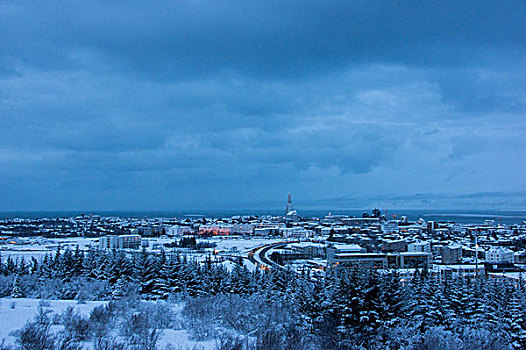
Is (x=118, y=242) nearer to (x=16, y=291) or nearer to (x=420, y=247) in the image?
(x=420, y=247)

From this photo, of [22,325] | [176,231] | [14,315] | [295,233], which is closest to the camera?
[22,325]

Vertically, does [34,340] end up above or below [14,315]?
above

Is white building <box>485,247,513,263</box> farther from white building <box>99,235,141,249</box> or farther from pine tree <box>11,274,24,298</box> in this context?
white building <box>99,235,141,249</box>

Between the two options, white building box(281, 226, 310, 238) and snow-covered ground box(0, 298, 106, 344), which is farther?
white building box(281, 226, 310, 238)

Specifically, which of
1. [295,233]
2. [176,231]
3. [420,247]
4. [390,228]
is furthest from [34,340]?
[390,228]

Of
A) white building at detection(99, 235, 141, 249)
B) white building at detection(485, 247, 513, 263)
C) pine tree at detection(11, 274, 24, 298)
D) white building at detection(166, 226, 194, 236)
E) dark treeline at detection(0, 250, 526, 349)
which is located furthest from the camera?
white building at detection(166, 226, 194, 236)

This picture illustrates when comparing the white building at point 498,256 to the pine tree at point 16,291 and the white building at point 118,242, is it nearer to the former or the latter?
the pine tree at point 16,291

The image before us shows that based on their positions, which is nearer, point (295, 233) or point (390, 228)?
point (295, 233)

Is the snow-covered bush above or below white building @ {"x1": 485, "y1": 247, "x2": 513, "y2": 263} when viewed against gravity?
above

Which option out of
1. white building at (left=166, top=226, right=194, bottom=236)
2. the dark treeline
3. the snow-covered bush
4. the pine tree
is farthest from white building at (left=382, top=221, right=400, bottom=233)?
the snow-covered bush

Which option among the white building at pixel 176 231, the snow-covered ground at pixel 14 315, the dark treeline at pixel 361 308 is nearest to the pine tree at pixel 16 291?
the dark treeline at pixel 361 308

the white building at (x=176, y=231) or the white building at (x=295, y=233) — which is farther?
the white building at (x=176, y=231)

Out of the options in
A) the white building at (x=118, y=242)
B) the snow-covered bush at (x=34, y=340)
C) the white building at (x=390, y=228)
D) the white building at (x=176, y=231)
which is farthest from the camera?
the white building at (x=390, y=228)

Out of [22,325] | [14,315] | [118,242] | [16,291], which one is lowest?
[118,242]
